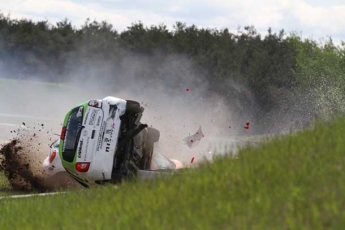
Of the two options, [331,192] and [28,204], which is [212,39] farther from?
[331,192]

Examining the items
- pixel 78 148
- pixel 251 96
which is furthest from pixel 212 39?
pixel 78 148

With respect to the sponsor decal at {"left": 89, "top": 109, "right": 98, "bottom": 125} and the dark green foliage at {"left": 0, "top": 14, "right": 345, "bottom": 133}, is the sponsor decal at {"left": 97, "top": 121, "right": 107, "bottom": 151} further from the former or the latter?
the dark green foliage at {"left": 0, "top": 14, "right": 345, "bottom": 133}

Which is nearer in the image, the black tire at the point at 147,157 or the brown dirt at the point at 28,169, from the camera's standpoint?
the black tire at the point at 147,157

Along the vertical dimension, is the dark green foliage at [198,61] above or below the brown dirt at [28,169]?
above

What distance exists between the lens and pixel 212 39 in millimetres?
58625

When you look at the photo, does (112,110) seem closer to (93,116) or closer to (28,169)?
(93,116)

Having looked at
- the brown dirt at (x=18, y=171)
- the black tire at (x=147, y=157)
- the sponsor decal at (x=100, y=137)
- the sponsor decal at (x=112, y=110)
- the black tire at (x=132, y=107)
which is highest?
the black tire at (x=132, y=107)

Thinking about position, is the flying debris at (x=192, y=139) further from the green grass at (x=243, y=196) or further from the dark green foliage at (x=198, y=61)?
the dark green foliage at (x=198, y=61)

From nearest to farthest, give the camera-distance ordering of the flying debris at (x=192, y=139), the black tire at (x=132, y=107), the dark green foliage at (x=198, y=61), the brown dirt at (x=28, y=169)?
the black tire at (x=132, y=107)
the brown dirt at (x=28, y=169)
the flying debris at (x=192, y=139)
the dark green foliage at (x=198, y=61)

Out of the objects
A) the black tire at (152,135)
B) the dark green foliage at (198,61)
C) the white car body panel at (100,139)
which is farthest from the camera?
the dark green foliage at (198,61)

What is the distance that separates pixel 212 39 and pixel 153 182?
49.5m

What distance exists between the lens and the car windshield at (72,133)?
14844mm

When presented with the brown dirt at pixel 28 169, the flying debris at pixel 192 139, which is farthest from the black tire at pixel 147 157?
the flying debris at pixel 192 139

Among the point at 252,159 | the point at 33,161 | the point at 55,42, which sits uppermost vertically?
the point at 55,42
